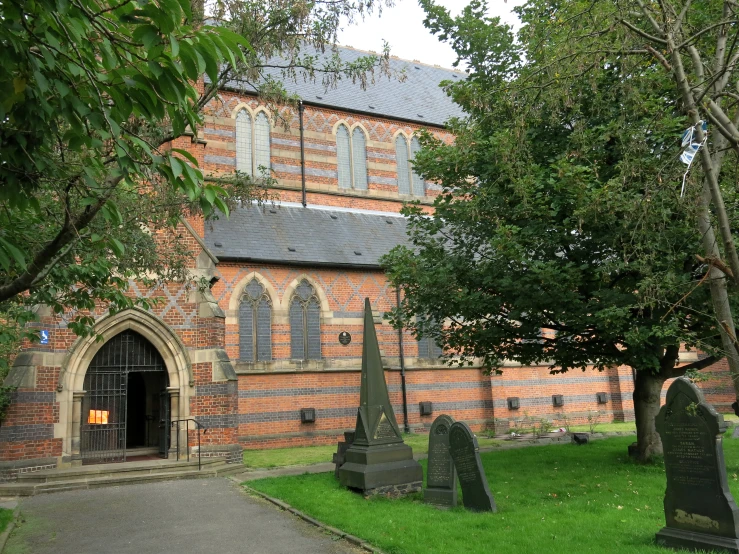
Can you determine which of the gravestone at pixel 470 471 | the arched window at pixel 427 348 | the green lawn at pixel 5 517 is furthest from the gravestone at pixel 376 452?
the arched window at pixel 427 348

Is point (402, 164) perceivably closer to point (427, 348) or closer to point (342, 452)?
point (427, 348)

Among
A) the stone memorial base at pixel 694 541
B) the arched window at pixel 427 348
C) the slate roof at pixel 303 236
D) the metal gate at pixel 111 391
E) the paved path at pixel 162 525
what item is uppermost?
the slate roof at pixel 303 236

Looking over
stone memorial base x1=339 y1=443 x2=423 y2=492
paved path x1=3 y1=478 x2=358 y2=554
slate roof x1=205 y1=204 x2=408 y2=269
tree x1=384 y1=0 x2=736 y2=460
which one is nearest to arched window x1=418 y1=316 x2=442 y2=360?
slate roof x1=205 y1=204 x2=408 y2=269

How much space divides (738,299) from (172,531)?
9144 mm

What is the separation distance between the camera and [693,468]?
620cm

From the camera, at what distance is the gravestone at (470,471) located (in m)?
8.07

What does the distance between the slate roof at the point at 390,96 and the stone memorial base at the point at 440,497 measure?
50.0 feet

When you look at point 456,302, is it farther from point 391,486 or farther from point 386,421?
point 391,486

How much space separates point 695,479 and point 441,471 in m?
3.60

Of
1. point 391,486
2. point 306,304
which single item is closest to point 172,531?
point 391,486

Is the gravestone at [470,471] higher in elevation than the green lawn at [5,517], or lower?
higher

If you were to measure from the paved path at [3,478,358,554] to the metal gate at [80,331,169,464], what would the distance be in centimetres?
284

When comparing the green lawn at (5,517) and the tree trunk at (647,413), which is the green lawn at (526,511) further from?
the green lawn at (5,517)

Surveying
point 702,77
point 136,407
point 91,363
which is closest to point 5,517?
point 91,363
